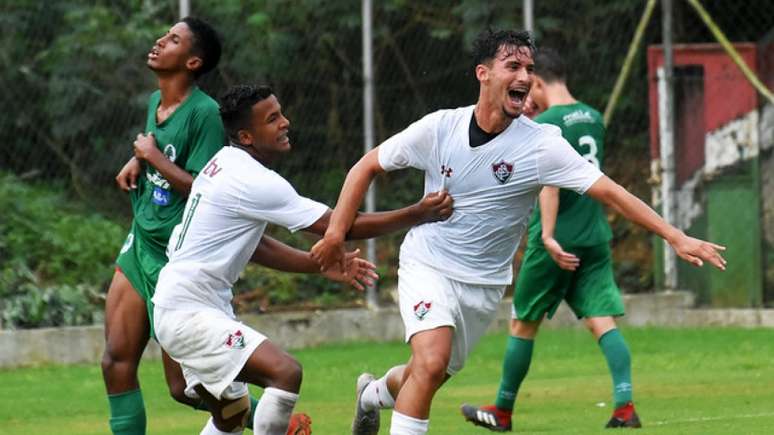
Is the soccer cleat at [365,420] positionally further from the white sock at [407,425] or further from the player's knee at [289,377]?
the player's knee at [289,377]

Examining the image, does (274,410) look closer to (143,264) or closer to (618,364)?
(143,264)

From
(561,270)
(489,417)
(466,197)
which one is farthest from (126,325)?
(561,270)

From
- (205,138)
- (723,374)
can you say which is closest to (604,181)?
(205,138)

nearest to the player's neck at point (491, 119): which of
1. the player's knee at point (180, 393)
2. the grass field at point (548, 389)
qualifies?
the player's knee at point (180, 393)

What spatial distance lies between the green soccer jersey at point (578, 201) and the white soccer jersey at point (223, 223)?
297 cm

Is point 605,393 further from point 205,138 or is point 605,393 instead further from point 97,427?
point 205,138

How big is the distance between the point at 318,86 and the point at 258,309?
78.2 inches

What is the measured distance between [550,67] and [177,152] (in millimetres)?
3012

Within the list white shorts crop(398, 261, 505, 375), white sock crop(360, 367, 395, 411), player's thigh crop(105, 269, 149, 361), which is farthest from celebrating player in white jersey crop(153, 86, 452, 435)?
white sock crop(360, 367, 395, 411)

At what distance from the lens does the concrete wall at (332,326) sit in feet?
44.6

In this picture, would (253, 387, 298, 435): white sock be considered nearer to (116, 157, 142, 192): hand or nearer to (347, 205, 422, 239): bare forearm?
(347, 205, 422, 239): bare forearm

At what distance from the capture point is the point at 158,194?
8.44 m

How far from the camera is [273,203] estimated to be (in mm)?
7652

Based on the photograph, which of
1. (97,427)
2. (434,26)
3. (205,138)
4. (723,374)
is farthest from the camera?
(434,26)
